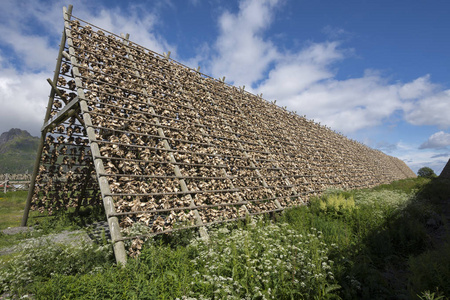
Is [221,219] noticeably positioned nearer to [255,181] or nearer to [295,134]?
[255,181]

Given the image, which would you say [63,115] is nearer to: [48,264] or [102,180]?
[102,180]

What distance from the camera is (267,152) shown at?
31.3 feet

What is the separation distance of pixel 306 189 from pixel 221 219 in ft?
17.8

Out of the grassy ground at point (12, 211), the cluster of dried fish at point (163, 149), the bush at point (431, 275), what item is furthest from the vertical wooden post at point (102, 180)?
the grassy ground at point (12, 211)

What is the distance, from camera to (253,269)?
3.38 metres

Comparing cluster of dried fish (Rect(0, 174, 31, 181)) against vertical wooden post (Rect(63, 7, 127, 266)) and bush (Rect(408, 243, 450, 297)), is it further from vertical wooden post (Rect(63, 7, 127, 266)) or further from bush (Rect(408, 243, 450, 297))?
bush (Rect(408, 243, 450, 297))

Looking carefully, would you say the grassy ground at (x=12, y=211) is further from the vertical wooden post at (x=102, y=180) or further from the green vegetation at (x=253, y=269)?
the vertical wooden post at (x=102, y=180)

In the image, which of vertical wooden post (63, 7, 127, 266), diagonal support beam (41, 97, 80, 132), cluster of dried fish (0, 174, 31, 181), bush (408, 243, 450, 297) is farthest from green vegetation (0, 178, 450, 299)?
cluster of dried fish (0, 174, 31, 181)

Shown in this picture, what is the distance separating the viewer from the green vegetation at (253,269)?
9.64 feet

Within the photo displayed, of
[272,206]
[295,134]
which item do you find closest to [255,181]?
[272,206]

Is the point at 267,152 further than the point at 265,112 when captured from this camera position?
No

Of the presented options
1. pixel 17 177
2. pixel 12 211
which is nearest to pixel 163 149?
pixel 12 211

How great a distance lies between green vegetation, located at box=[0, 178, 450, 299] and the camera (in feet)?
9.64

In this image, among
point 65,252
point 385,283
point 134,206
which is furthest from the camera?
point 134,206
